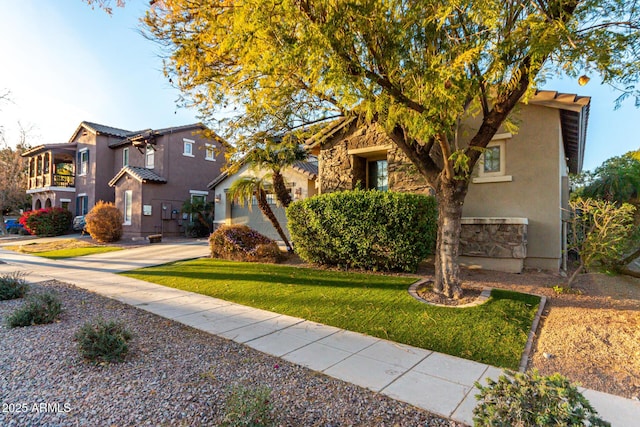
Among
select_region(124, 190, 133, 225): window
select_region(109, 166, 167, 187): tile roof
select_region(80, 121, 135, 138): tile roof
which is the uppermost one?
select_region(80, 121, 135, 138): tile roof

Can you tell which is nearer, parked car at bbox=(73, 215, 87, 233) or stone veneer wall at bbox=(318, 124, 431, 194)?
stone veneer wall at bbox=(318, 124, 431, 194)

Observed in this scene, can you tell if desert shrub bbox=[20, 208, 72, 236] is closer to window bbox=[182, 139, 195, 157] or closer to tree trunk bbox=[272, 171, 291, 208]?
window bbox=[182, 139, 195, 157]

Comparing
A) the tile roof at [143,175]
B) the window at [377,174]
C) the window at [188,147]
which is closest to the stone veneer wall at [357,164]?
the window at [377,174]

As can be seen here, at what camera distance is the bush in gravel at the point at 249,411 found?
2.36 m

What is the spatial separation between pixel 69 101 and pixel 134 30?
460 centimetres

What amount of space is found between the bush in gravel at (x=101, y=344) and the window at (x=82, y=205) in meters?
25.0

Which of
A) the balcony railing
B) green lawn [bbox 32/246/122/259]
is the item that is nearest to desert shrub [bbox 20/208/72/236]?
the balcony railing

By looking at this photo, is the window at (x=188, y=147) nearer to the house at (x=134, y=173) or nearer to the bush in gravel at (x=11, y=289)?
the house at (x=134, y=173)

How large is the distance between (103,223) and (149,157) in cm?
613

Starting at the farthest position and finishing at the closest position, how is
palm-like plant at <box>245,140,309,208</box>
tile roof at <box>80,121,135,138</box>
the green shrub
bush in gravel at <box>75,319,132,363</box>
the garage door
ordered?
tile roof at <box>80,121,135,138</box>
the garage door
palm-like plant at <box>245,140,309,208</box>
the green shrub
bush in gravel at <box>75,319,132,363</box>

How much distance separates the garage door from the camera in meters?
15.7

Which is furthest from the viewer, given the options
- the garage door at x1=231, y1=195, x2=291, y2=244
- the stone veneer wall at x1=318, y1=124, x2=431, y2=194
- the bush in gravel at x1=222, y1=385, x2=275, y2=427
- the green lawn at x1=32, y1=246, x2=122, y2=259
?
the garage door at x1=231, y1=195, x2=291, y2=244

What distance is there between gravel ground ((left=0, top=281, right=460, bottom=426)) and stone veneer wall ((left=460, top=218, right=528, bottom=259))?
22.5 ft

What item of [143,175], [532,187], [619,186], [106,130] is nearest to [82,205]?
[106,130]
